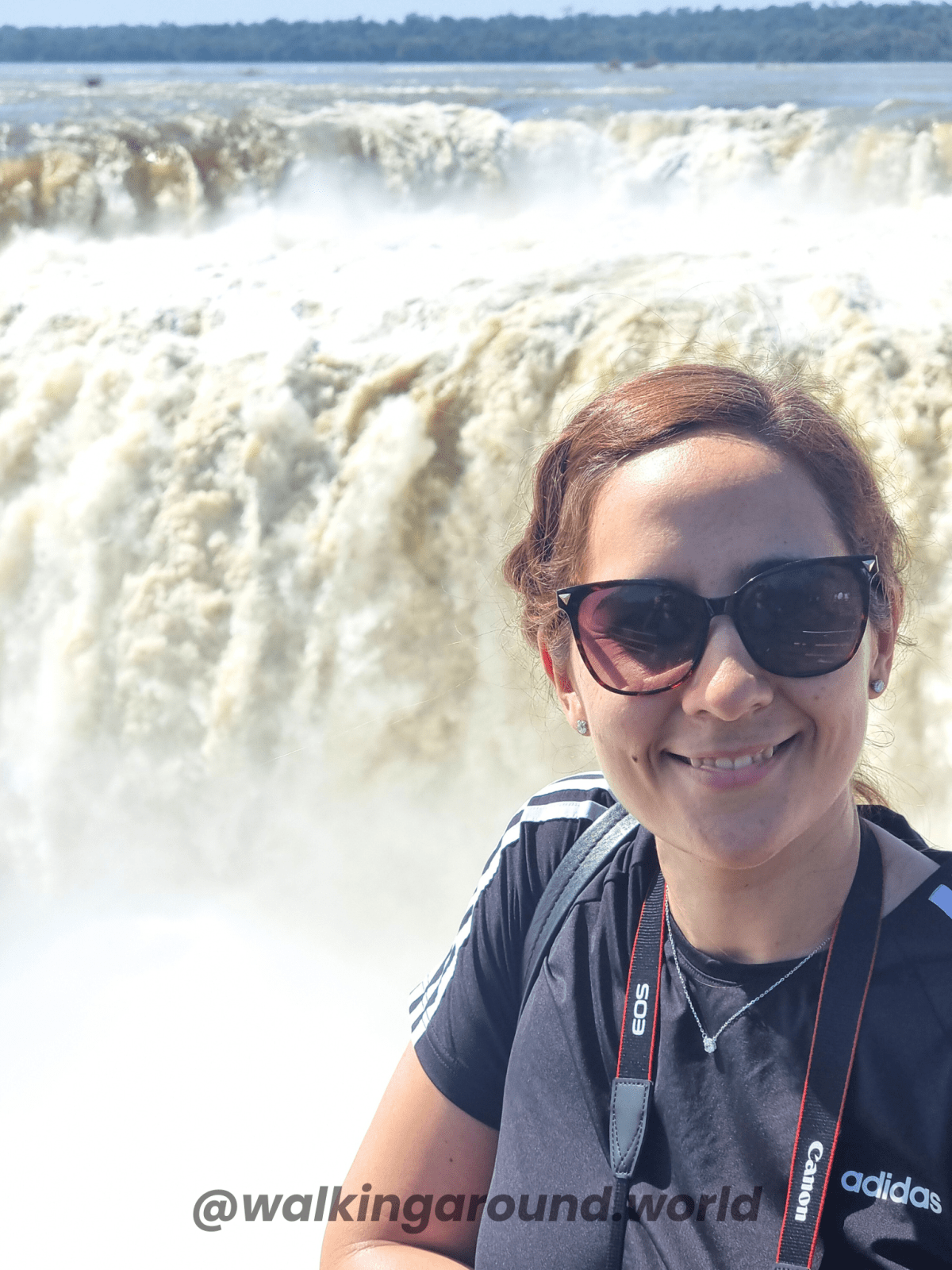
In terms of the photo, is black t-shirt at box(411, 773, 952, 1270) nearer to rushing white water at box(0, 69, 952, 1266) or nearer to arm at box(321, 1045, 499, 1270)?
arm at box(321, 1045, 499, 1270)

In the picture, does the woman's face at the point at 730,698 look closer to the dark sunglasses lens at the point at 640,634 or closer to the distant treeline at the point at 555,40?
the dark sunglasses lens at the point at 640,634

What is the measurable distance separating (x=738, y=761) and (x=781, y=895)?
0.44 feet

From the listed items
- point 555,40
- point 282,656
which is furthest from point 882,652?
point 555,40

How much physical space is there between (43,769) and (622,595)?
426cm

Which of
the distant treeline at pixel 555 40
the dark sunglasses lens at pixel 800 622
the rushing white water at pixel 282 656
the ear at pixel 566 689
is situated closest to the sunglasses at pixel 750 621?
the dark sunglasses lens at pixel 800 622

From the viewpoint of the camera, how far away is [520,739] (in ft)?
14.5

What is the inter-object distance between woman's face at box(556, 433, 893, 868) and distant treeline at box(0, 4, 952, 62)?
2180 centimetres

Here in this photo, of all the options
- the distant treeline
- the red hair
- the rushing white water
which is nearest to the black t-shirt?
the red hair

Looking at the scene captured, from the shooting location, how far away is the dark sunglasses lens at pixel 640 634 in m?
1.11

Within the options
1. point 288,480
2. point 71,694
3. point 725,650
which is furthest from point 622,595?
point 71,694

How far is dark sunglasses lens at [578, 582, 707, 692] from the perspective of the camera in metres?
1.11

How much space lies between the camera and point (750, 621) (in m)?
1.08

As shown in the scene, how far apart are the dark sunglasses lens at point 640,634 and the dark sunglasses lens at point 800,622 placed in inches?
1.9

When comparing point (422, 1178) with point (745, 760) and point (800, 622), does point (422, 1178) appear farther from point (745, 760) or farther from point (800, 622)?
point (800, 622)
